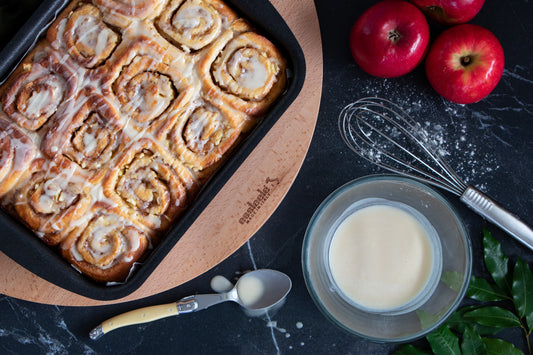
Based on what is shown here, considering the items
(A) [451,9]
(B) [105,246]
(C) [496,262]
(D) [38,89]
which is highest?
(D) [38,89]

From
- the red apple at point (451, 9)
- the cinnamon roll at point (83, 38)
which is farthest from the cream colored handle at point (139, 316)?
the red apple at point (451, 9)

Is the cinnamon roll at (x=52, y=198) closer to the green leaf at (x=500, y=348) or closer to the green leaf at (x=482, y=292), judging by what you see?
the green leaf at (x=482, y=292)

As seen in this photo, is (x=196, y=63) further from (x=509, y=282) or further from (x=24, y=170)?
(x=509, y=282)

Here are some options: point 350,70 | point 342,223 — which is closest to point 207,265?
point 342,223

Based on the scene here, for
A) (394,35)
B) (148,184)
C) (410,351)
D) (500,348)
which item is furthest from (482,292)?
(148,184)

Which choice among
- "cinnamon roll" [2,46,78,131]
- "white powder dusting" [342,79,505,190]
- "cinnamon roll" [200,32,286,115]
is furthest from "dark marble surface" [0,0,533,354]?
"cinnamon roll" [2,46,78,131]

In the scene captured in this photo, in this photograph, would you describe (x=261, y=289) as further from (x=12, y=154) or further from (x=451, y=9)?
(x=451, y=9)
